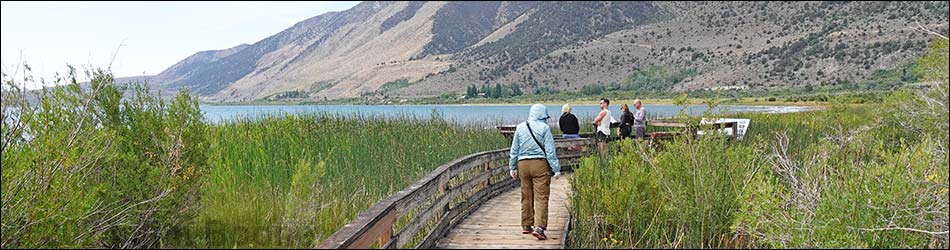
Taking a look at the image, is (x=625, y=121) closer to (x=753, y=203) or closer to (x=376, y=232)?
(x=753, y=203)

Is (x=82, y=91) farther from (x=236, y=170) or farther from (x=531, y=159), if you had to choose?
(x=531, y=159)

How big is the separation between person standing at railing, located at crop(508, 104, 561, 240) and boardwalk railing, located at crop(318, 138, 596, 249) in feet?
2.73

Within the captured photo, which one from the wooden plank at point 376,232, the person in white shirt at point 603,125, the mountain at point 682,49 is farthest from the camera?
the mountain at point 682,49

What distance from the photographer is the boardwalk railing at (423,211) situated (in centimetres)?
414

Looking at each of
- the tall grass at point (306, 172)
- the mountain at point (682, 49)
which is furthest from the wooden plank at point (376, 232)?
the mountain at point (682, 49)

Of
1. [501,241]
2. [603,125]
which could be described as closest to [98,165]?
[501,241]

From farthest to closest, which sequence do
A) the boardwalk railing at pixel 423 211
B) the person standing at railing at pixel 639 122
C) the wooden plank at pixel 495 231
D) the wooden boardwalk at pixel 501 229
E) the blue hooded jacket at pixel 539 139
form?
the person standing at railing at pixel 639 122, the wooden plank at pixel 495 231, the blue hooded jacket at pixel 539 139, the wooden boardwalk at pixel 501 229, the boardwalk railing at pixel 423 211

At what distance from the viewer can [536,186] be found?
6195mm

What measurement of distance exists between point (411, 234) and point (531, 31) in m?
124

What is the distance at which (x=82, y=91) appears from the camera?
601 centimetres

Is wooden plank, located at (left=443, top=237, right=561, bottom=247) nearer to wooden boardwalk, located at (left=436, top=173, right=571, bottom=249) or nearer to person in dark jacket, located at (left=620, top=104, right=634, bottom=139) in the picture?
wooden boardwalk, located at (left=436, top=173, right=571, bottom=249)

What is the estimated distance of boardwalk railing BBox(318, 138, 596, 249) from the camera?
13.6ft

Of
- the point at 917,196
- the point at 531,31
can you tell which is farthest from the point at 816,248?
the point at 531,31

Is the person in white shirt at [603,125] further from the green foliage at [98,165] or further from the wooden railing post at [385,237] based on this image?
the wooden railing post at [385,237]
